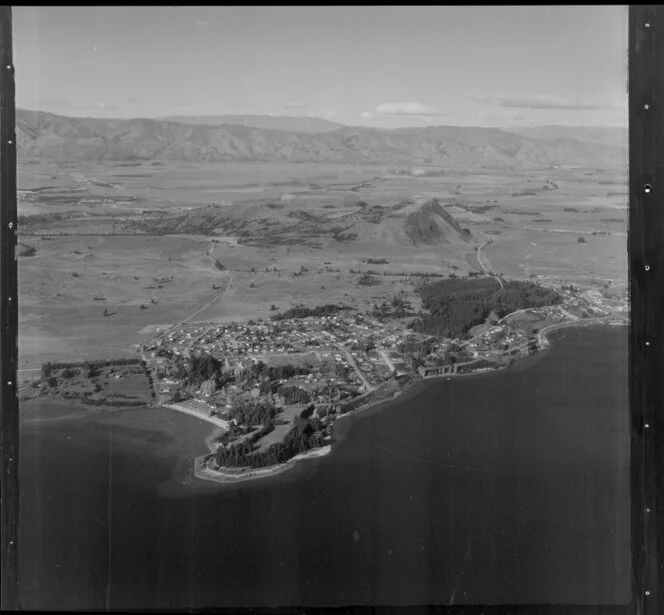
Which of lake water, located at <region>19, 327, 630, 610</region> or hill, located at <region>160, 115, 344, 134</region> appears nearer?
lake water, located at <region>19, 327, 630, 610</region>

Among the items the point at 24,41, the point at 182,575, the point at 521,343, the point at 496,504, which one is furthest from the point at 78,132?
the point at 496,504

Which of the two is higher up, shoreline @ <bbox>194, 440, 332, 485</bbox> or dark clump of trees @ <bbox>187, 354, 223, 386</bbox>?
dark clump of trees @ <bbox>187, 354, 223, 386</bbox>

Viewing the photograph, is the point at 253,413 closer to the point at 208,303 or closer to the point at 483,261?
the point at 208,303

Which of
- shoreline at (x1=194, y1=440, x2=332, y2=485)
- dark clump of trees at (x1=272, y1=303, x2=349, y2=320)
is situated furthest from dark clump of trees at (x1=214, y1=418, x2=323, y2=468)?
dark clump of trees at (x1=272, y1=303, x2=349, y2=320)

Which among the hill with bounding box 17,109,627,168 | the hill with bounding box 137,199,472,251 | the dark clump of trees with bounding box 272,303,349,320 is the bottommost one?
the dark clump of trees with bounding box 272,303,349,320

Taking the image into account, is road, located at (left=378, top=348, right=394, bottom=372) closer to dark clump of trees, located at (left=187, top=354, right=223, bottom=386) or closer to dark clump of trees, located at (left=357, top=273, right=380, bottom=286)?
dark clump of trees, located at (left=357, top=273, right=380, bottom=286)

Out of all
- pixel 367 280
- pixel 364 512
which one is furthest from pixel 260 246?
pixel 364 512
